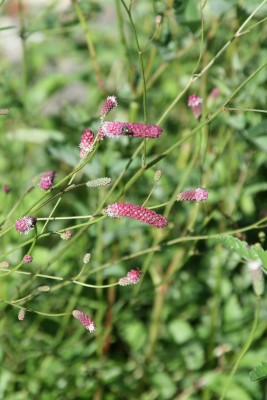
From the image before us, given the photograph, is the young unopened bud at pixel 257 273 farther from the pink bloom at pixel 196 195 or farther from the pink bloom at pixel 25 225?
the pink bloom at pixel 25 225

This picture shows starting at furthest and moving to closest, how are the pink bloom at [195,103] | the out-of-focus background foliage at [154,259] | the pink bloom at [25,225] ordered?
the out-of-focus background foliage at [154,259], the pink bloom at [195,103], the pink bloom at [25,225]

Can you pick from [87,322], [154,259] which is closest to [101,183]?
[87,322]

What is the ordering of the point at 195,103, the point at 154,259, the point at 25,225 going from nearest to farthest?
the point at 25,225 < the point at 195,103 < the point at 154,259

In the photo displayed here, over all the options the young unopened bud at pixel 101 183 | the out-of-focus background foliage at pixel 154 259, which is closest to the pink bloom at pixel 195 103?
the out-of-focus background foliage at pixel 154 259

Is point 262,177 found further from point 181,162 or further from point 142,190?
point 142,190

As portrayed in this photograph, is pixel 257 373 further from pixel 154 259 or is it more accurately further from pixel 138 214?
pixel 154 259

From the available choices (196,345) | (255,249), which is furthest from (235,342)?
(255,249)
